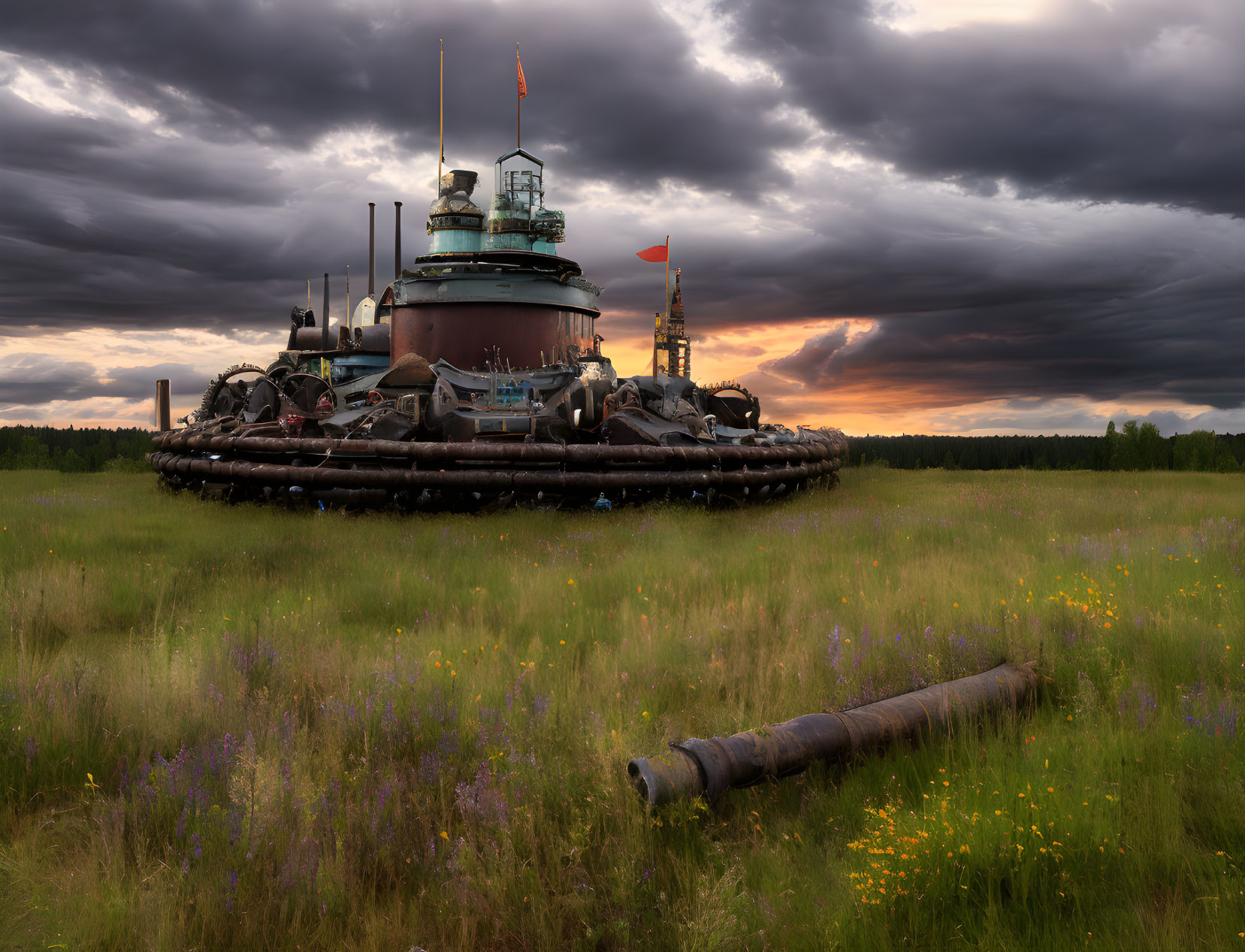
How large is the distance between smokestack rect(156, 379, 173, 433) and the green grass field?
16.4 meters

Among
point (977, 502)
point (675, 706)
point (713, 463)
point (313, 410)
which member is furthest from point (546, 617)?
point (313, 410)

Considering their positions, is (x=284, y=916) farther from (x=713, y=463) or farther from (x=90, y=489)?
(x=90, y=489)

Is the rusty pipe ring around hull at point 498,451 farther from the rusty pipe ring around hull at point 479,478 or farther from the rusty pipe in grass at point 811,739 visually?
the rusty pipe in grass at point 811,739

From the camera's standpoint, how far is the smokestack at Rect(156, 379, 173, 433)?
2205 centimetres

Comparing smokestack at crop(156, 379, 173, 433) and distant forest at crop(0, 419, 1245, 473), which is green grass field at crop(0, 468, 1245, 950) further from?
distant forest at crop(0, 419, 1245, 473)

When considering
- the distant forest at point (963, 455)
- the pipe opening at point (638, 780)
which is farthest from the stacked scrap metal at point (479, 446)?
the distant forest at point (963, 455)

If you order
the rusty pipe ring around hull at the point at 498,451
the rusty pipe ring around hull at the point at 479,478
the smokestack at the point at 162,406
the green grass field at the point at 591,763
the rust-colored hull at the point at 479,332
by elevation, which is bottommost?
the green grass field at the point at 591,763

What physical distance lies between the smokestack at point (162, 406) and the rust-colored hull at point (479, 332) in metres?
8.76

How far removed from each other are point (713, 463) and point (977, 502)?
5148 mm

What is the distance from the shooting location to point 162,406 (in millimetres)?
22125

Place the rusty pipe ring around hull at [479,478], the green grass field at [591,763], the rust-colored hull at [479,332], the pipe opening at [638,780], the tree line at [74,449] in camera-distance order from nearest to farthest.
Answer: the green grass field at [591,763]
the pipe opening at [638,780]
the rusty pipe ring around hull at [479,478]
the rust-colored hull at [479,332]
the tree line at [74,449]

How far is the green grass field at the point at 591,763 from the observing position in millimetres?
2584

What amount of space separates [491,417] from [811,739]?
1047 centimetres

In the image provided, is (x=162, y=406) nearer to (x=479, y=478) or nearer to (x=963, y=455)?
(x=479, y=478)
